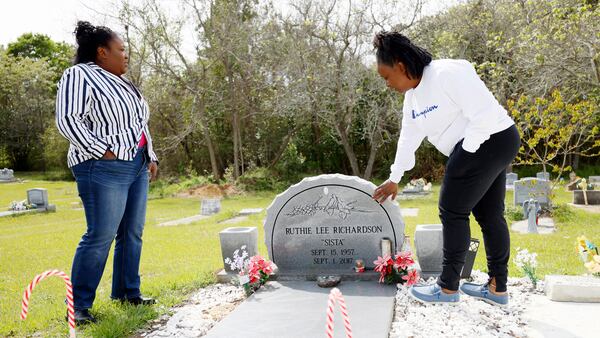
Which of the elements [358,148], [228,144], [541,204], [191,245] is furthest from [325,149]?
[191,245]

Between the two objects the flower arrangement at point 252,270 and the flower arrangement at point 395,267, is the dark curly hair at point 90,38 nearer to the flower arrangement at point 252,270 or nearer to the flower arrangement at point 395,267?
the flower arrangement at point 252,270

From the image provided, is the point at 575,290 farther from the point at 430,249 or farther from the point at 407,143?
the point at 407,143

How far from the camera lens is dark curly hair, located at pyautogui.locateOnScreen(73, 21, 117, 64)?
336 centimetres

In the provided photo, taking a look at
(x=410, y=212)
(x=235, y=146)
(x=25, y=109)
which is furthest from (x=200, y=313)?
(x=25, y=109)

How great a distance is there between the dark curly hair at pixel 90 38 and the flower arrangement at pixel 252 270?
1878 mm

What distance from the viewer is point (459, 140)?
2.86 m

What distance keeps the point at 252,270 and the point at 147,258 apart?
2850mm

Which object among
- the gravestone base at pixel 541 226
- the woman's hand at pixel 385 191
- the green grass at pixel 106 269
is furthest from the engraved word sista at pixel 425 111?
the gravestone base at pixel 541 226

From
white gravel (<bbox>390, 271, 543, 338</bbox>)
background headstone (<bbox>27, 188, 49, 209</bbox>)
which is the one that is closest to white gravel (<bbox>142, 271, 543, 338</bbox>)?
white gravel (<bbox>390, 271, 543, 338</bbox>)

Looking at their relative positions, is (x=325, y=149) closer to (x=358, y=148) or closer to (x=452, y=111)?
(x=358, y=148)

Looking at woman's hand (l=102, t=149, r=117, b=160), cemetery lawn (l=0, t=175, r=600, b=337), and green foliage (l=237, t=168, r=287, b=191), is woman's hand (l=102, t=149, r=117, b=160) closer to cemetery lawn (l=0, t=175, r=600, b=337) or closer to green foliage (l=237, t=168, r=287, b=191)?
cemetery lawn (l=0, t=175, r=600, b=337)

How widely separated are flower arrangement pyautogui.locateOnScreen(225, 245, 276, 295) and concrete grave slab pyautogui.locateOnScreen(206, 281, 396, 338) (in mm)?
83

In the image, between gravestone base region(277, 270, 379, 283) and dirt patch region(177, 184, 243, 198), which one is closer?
gravestone base region(277, 270, 379, 283)

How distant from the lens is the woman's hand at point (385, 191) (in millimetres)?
3652
